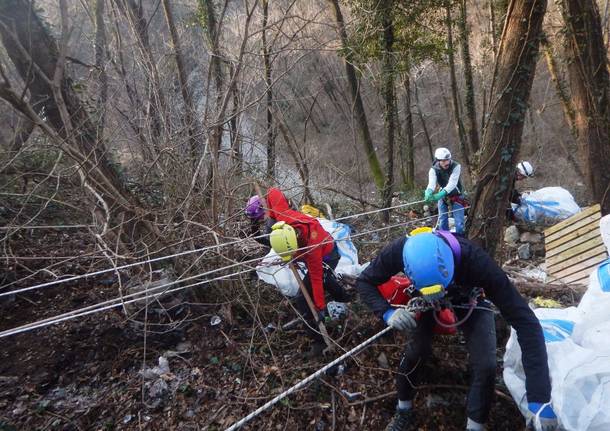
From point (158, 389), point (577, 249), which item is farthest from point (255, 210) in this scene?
point (577, 249)

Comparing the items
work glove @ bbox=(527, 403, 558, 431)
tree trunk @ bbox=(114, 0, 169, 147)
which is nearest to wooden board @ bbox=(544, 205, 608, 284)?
work glove @ bbox=(527, 403, 558, 431)

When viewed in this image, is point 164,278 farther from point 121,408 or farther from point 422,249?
point 422,249

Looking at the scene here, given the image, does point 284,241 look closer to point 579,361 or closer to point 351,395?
point 351,395

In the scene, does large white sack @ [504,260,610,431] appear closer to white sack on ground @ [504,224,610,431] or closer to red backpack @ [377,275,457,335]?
white sack on ground @ [504,224,610,431]

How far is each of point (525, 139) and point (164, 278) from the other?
1860 centimetres

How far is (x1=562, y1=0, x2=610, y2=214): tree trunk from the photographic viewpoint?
15.9 feet

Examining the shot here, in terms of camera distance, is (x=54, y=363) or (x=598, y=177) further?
(x=598, y=177)

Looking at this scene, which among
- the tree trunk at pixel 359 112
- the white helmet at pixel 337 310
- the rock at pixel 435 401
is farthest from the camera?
the tree trunk at pixel 359 112

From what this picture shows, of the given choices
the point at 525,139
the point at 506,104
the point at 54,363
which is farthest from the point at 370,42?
the point at 525,139

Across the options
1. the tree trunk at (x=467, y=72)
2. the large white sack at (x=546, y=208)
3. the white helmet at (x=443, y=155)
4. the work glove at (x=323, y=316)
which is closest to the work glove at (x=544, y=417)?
the work glove at (x=323, y=316)

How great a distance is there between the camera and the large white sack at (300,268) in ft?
11.6

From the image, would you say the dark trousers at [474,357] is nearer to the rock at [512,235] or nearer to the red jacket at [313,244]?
the red jacket at [313,244]

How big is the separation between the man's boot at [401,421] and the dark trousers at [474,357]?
9 cm

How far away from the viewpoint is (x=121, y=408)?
2777 mm
